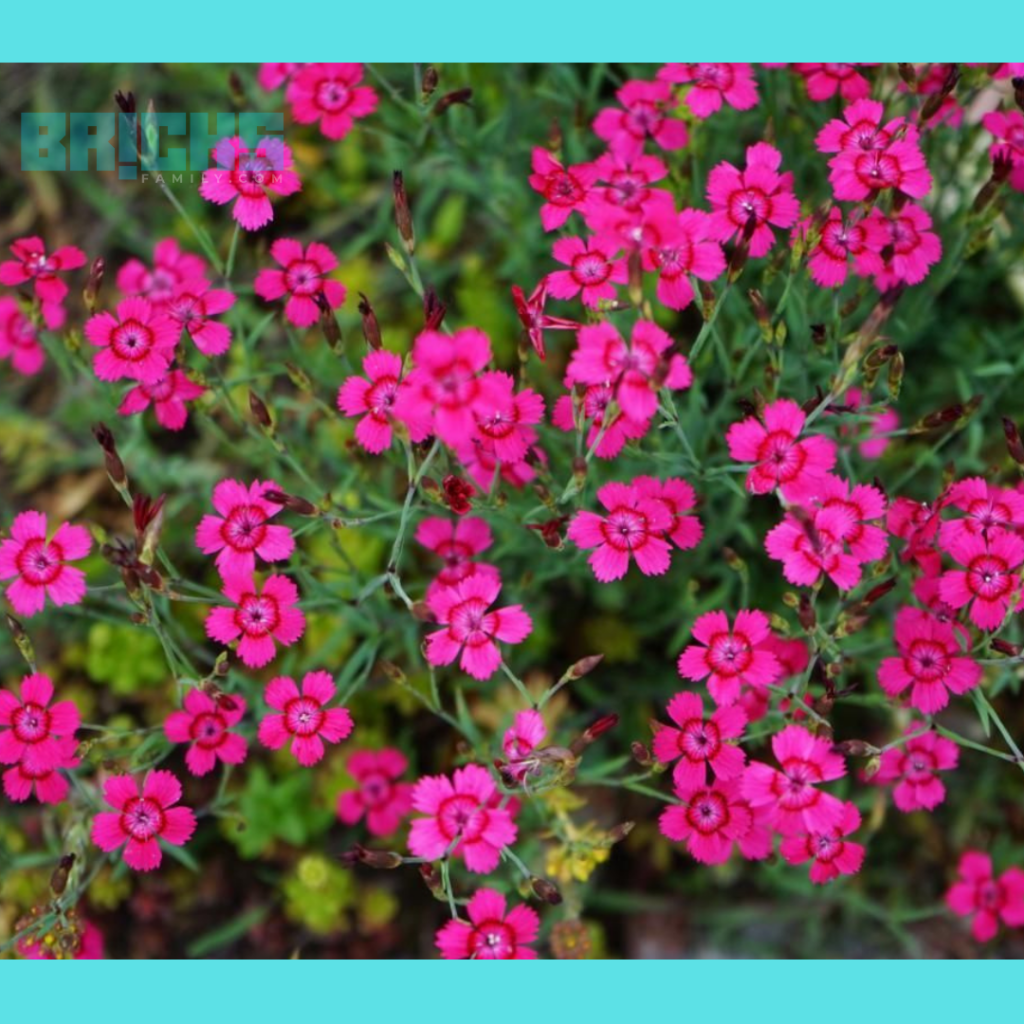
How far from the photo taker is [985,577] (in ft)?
7.25

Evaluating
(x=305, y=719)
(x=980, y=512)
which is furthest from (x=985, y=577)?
(x=305, y=719)

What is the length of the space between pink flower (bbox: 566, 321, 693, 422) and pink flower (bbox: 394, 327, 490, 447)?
187 mm

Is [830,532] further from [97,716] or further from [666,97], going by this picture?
[97,716]

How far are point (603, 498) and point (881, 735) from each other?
5.45 feet

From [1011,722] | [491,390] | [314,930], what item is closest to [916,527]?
[491,390]

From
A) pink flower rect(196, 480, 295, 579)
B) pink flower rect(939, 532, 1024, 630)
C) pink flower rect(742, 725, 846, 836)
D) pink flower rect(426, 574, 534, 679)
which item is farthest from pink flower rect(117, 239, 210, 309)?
pink flower rect(939, 532, 1024, 630)

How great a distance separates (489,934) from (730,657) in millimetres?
737

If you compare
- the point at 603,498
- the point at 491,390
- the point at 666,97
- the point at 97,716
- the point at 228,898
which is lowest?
the point at 228,898

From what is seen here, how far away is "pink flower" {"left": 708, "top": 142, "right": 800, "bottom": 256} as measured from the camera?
7.61ft

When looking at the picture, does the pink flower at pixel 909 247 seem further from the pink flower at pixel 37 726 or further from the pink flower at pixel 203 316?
the pink flower at pixel 37 726

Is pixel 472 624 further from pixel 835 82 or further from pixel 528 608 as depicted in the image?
pixel 835 82

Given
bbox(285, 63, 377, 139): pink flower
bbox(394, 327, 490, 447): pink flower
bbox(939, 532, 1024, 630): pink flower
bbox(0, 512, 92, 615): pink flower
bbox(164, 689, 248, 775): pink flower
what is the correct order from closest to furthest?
1. bbox(394, 327, 490, 447): pink flower
2. bbox(939, 532, 1024, 630): pink flower
3. bbox(0, 512, 92, 615): pink flower
4. bbox(164, 689, 248, 775): pink flower
5. bbox(285, 63, 377, 139): pink flower

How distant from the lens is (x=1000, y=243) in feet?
10.3

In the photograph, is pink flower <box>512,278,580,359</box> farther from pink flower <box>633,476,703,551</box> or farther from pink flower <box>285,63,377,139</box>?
pink flower <box>285,63,377,139</box>
